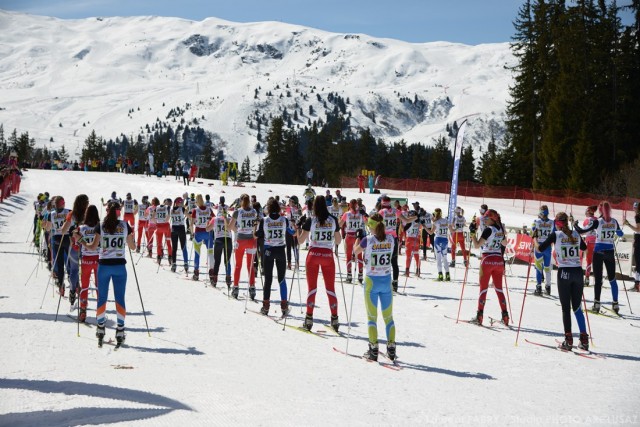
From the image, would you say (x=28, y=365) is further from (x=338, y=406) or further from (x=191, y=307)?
(x=191, y=307)

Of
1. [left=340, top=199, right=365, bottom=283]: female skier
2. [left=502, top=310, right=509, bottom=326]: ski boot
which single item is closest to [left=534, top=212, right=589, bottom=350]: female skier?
[left=502, top=310, right=509, bottom=326]: ski boot

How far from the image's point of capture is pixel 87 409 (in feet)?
22.1

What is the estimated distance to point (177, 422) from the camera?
6473 millimetres

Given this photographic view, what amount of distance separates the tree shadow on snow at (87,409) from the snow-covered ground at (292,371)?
22 millimetres

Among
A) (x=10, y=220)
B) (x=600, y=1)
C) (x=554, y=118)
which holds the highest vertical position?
(x=600, y=1)

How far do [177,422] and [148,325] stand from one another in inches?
209

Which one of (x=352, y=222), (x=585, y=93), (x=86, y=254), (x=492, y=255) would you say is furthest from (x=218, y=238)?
(x=585, y=93)

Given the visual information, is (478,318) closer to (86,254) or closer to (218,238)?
(218,238)

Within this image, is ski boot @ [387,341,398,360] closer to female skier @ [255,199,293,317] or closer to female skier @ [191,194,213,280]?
female skier @ [255,199,293,317]

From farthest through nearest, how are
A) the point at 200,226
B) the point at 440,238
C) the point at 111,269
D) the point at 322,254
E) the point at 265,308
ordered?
1. the point at 440,238
2. the point at 200,226
3. the point at 265,308
4. the point at 322,254
5. the point at 111,269

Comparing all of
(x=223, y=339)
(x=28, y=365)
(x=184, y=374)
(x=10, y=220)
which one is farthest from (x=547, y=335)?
(x=10, y=220)

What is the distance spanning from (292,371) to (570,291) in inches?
197

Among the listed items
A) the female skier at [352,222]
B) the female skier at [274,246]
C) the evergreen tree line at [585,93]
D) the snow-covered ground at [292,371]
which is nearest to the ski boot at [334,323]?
the snow-covered ground at [292,371]

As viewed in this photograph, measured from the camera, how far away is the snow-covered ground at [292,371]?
687 cm
